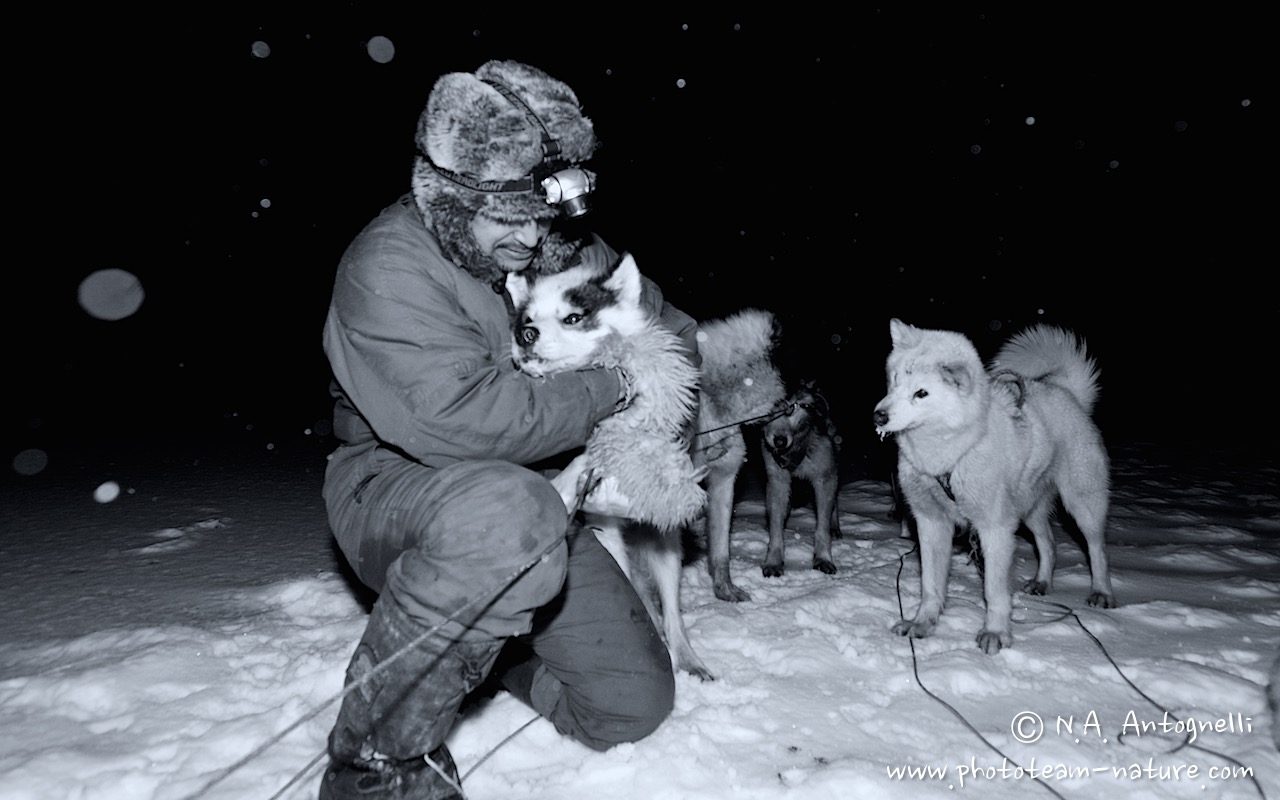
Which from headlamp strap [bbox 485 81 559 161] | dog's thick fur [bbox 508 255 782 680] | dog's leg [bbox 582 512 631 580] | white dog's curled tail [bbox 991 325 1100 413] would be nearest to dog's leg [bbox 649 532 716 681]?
dog's thick fur [bbox 508 255 782 680]

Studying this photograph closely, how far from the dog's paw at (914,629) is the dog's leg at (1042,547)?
0.90m

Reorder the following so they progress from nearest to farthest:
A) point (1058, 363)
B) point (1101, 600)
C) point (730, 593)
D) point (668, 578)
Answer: point (668, 578) → point (1101, 600) → point (730, 593) → point (1058, 363)

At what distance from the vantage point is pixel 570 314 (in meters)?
2.21

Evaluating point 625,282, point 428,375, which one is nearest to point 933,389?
point 625,282

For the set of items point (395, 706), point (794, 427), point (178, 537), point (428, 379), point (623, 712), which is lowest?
point (178, 537)

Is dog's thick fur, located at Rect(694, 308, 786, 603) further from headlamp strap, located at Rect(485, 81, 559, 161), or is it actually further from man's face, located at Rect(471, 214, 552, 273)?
headlamp strap, located at Rect(485, 81, 559, 161)

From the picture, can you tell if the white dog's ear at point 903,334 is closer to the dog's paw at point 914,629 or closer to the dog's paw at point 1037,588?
the dog's paw at point 914,629

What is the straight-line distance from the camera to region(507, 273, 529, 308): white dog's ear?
7.39ft

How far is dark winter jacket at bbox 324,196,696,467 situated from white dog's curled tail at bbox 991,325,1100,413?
2.76 meters

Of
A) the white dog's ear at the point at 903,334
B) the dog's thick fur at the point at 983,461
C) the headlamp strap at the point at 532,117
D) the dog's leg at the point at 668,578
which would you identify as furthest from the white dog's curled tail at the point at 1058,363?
the headlamp strap at the point at 532,117

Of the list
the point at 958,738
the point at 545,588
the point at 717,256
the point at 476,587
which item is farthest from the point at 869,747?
the point at 717,256

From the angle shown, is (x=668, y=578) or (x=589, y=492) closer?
(x=589, y=492)

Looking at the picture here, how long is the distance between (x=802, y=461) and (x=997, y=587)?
1317mm

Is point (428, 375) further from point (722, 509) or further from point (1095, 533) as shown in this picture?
point (1095, 533)
